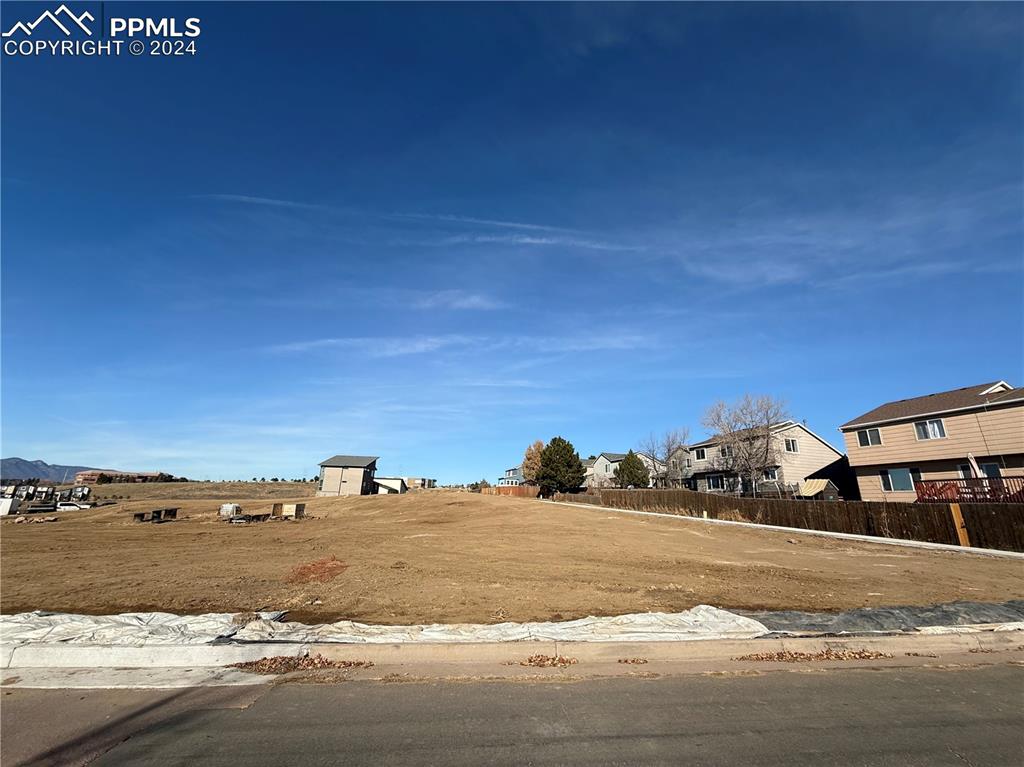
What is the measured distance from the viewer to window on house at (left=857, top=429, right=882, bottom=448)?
32.8m

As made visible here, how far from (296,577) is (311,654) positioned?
244 inches

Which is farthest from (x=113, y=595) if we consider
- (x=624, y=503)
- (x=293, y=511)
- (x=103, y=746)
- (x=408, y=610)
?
(x=624, y=503)

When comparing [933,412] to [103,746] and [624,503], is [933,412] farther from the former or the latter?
[103,746]

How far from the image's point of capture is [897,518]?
1981 centimetres

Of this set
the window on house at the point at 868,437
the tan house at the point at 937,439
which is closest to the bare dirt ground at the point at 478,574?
the tan house at the point at 937,439

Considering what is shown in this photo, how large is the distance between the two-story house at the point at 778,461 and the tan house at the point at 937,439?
8.33 meters

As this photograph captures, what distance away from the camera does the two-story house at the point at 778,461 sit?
4488 cm

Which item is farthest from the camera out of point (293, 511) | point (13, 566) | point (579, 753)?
point (293, 511)

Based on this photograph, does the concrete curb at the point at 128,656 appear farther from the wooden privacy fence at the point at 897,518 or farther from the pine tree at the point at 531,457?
the pine tree at the point at 531,457

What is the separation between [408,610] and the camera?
28.5ft

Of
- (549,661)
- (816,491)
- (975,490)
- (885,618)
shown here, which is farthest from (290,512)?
(816,491)

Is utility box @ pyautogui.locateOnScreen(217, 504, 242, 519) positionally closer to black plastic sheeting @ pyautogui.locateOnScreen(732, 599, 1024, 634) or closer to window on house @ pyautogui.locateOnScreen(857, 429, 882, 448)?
black plastic sheeting @ pyautogui.locateOnScreen(732, 599, 1024, 634)

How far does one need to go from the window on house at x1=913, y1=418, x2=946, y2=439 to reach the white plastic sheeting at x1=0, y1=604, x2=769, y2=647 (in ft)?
104

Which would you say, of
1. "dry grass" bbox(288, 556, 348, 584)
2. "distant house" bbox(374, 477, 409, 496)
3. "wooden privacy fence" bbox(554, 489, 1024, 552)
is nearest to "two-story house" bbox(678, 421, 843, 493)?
"wooden privacy fence" bbox(554, 489, 1024, 552)
